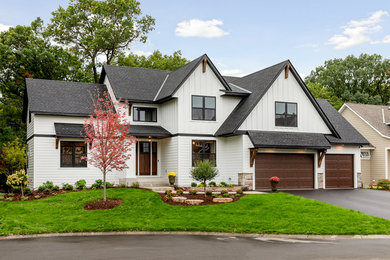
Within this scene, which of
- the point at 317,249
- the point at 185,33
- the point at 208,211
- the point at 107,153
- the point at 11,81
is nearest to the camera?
the point at 317,249

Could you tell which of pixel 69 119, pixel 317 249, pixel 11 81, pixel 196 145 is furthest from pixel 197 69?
pixel 11 81

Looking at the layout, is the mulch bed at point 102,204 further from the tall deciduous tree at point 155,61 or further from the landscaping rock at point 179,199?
the tall deciduous tree at point 155,61

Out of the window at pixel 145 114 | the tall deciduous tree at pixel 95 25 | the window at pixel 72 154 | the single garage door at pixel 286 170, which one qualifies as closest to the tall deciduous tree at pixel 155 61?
the tall deciduous tree at pixel 95 25

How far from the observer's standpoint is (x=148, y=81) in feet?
94.6

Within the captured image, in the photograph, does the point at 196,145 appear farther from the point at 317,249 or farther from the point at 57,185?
the point at 317,249

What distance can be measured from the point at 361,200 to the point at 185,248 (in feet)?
41.5

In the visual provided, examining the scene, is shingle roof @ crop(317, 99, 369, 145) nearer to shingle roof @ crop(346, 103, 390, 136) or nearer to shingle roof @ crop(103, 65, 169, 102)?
shingle roof @ crop(346, 103, 390, 136)

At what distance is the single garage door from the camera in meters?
25.2

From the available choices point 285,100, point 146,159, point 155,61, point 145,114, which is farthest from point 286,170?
point 155,61

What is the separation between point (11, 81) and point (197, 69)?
65.6ft

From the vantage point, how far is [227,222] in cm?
1502

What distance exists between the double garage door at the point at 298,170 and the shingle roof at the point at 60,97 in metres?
10.6

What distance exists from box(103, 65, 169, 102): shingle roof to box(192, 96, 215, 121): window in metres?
2.88

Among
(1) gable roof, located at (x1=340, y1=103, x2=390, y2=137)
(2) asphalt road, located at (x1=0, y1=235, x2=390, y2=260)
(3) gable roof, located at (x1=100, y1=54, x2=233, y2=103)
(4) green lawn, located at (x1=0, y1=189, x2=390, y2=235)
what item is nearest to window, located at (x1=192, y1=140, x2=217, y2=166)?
(3) gable roof, located at (x1=100, y1=54, x2=233, y2=103)
